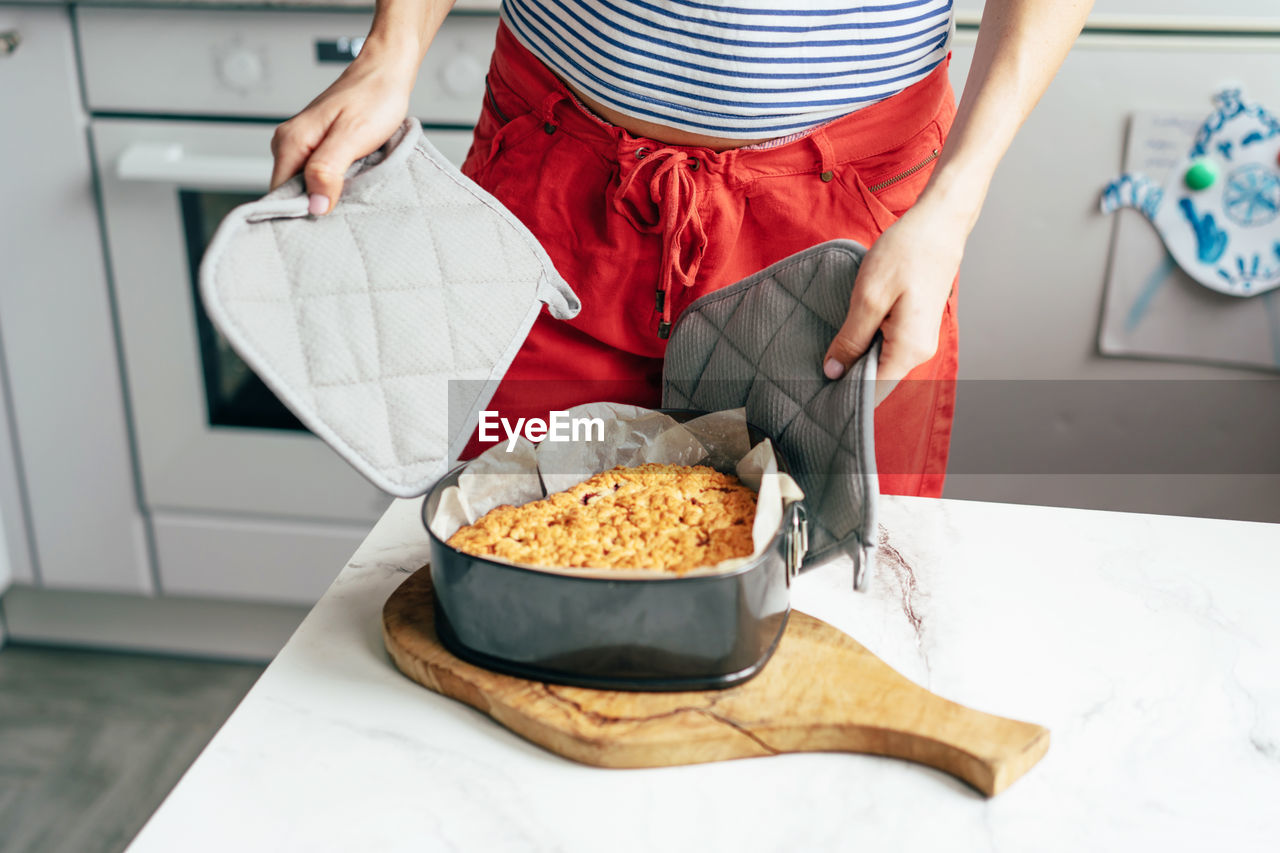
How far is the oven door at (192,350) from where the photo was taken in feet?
4.73

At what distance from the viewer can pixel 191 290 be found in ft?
5.03

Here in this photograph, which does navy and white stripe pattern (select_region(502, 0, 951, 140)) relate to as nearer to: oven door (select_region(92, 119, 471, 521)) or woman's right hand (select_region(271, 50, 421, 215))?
woman's right hand (select_region(271, 50, 421, 215))

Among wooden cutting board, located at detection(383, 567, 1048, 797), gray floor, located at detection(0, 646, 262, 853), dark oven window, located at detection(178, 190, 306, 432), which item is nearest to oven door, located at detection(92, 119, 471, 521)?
dark oven window, located at detection(178, 190, 306, 432)

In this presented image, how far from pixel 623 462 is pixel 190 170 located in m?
1.02

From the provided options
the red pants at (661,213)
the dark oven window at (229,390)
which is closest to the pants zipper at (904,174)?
the red pants at (661,213)

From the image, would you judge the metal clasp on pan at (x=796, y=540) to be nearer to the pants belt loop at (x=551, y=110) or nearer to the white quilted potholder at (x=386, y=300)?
the white quilted potholder at (x=386, y=300)

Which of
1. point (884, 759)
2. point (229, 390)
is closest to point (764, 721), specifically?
point (884, 759)

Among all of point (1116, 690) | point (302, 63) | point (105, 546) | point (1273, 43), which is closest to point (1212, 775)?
point (1116, 690)

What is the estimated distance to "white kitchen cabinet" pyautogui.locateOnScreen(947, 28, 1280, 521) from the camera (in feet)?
4.31

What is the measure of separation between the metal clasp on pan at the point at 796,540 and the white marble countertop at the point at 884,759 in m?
0.08

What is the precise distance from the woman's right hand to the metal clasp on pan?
0.35 metres

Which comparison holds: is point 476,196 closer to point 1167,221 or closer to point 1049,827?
point 1049,827

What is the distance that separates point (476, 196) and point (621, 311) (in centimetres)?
20

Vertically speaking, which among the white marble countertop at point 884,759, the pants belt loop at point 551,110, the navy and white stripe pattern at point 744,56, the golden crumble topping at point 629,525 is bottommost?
the white marble countertop at point 884,759
